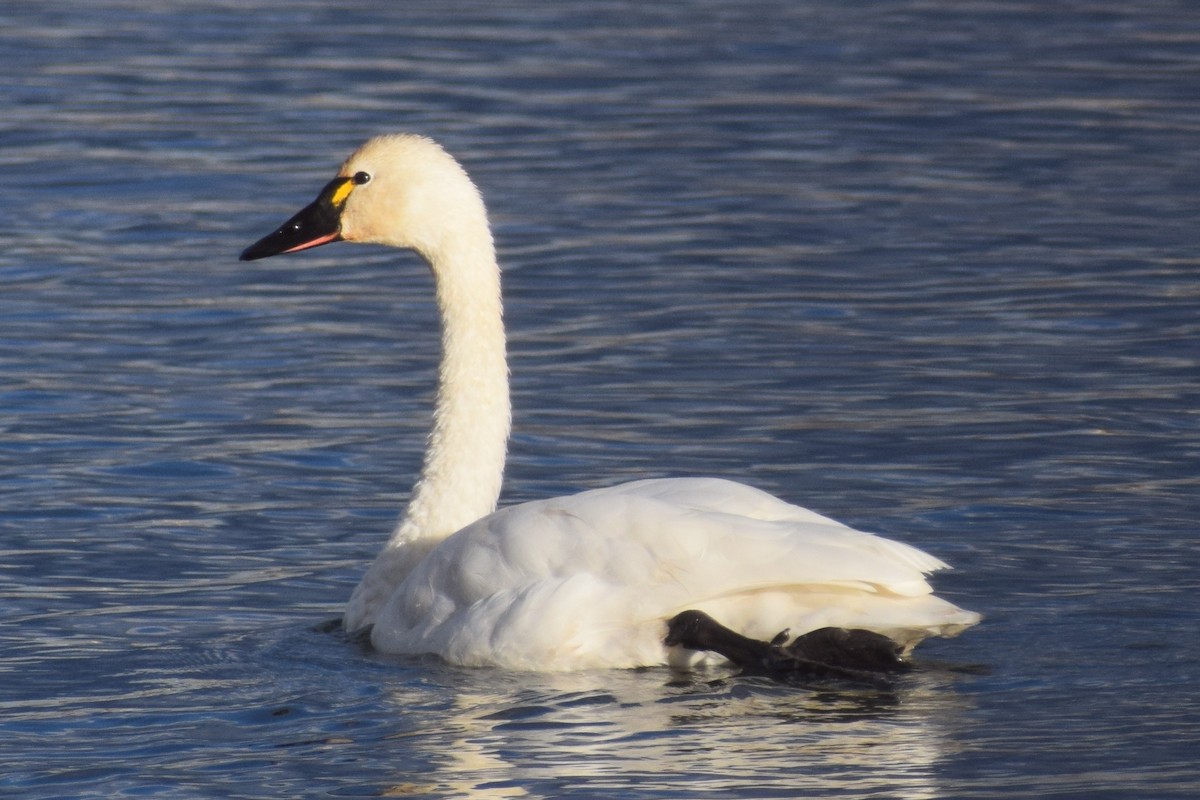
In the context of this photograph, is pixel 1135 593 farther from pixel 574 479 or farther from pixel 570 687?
pixel 574 479

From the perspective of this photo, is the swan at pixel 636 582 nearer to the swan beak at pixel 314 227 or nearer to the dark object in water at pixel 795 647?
the dark object in water at pixel 795 647

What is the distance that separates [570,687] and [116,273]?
7.48m

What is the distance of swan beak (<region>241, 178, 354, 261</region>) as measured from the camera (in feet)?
28.2

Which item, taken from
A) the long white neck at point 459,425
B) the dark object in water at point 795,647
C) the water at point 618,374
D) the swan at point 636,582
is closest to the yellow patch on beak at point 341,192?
the long white neck at point 459,425

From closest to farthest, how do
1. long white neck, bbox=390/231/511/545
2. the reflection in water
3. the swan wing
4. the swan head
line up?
the reflection in water < the swan wing < long white neck, bbox=390/231/511/545 < the swan head

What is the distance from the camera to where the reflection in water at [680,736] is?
19.8 feet

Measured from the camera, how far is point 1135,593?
770cm

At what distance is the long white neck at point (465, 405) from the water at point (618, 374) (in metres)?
0.51

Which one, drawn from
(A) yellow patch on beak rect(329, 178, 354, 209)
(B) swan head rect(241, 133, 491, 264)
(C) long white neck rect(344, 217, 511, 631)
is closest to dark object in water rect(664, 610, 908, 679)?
(C) long white neck rect(344, 217, 511, 631)

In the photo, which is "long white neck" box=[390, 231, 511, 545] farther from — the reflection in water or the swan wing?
the reflection in water

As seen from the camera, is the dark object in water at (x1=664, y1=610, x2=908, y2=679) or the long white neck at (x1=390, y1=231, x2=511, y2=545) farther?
the long white neck at (x1=390, y1=231, x2=511, y2=545)

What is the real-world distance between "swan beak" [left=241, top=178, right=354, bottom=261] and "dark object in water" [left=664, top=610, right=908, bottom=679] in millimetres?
2457

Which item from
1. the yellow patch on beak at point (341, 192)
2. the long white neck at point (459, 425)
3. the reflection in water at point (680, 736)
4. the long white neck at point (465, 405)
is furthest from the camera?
the yellow patch on beak at point (341, 192)

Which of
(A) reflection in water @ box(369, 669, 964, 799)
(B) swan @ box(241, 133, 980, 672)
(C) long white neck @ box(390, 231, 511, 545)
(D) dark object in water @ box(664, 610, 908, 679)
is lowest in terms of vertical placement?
(A) reflection in water @ box(369, 669, 964, 799)
